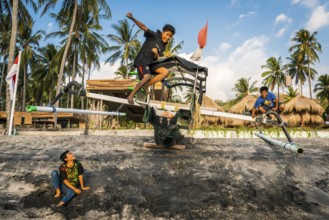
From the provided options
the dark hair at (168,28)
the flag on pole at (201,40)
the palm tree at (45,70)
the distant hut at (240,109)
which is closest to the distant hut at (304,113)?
the distant hut at (240,109)

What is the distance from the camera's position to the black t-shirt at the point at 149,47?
18.4 ft

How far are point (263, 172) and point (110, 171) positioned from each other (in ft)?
9.21

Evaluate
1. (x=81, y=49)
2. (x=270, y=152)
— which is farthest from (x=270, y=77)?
(x=270, y=152)

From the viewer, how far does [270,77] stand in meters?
45.0

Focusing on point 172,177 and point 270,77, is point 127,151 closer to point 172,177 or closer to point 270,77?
point 172,177

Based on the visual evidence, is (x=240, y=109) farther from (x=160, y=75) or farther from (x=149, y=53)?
(x=149, y=53)

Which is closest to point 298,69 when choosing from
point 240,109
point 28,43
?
point 240,109

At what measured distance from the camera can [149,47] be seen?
561cm

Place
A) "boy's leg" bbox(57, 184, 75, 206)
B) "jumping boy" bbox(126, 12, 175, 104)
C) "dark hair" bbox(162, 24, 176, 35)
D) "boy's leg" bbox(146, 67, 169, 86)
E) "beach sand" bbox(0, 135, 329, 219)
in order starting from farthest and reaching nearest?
"boy's leg" bbox(146, 67, 169, 86)
"dark hair" bbox(162, 24, 176, 35)
"jumping boy" bbox(126, 12, 175, 104)
"boy's leg" bbox(57, 184, 75, 206)
"beach sand" bbox(0, 135, 329, 219)

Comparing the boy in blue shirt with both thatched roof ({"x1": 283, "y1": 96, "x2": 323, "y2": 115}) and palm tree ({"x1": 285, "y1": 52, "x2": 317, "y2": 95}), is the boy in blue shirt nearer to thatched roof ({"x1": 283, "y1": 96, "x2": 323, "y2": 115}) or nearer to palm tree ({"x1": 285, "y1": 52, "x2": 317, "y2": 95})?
thatched roof ({"x1": 283, "y1": 96, "x2": 323, "y2": 115})

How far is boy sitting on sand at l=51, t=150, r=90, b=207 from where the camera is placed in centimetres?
425

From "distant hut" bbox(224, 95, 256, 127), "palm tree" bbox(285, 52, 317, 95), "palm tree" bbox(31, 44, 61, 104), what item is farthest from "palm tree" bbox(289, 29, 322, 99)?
"palm tree" bbox(31, 44, 61, 104)

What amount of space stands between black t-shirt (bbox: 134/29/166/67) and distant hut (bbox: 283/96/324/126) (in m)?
21.3

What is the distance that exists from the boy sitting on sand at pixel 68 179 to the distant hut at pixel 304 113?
897 inches
